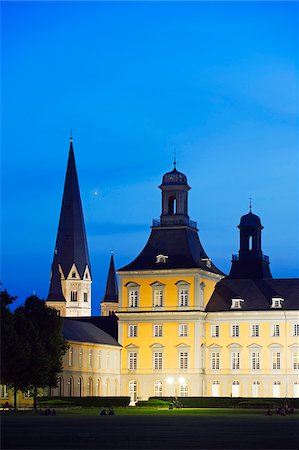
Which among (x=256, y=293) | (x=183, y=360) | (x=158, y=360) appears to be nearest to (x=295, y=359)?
(x=256, y=293)

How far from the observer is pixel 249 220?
144 m

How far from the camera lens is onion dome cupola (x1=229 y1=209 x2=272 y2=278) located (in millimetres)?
143500

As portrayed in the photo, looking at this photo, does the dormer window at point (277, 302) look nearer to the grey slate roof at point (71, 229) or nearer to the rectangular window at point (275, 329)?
the rectangular window at point (275, 329)

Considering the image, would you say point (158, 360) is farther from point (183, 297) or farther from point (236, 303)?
point (236, 303)

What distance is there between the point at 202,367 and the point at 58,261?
7105 centimetres

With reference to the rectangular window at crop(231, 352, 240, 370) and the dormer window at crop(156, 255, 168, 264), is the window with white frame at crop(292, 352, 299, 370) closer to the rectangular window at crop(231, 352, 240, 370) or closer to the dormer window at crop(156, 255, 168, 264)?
the rectangular window at crop(231, 352, 240, 370)

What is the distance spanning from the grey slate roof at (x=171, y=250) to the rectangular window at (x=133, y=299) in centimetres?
268

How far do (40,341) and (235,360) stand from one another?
39.0m

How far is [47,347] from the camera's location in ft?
297

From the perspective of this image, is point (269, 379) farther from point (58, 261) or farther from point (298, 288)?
point (58, 261)

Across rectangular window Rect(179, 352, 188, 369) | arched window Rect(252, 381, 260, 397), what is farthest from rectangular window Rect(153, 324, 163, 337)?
arched window Rect(252, 381, 260, 397)

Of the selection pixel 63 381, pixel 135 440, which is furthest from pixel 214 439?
pixel 63 381

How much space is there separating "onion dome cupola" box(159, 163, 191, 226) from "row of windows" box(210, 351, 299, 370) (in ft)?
53.2

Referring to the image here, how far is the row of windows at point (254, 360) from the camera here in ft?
395
